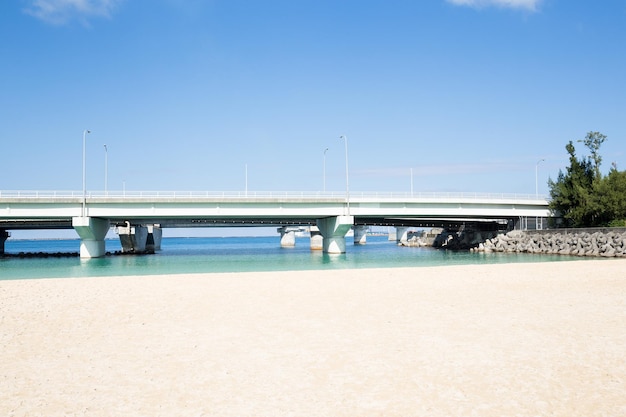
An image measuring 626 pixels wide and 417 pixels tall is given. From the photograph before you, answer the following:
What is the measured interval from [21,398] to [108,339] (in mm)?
4218

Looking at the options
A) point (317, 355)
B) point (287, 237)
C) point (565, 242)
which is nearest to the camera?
point (317, 355)

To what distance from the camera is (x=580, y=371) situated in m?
8.59

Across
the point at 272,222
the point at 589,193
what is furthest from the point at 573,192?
the point at 272,222

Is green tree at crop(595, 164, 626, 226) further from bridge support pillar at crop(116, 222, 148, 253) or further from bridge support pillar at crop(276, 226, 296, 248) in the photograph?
bridge support pillar at crop(276, 226, 296, 248)

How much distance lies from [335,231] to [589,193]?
36308mm

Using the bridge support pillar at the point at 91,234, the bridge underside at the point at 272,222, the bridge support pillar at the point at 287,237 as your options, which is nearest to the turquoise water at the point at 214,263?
the bridge support pillar at the point at 91,234

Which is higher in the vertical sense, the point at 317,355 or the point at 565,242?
the point at 565,242

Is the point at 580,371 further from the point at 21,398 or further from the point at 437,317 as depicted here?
the point at 21,398

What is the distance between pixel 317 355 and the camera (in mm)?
9953

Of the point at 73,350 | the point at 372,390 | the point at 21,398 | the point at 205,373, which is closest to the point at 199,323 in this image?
the point at 73,350

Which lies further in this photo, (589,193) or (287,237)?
(287,237)

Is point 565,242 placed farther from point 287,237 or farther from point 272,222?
point 287,237

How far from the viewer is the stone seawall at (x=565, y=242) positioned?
54625mm

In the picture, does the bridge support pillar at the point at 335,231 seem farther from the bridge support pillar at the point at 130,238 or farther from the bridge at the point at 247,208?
the bridge support pillar at the point at 130,238
